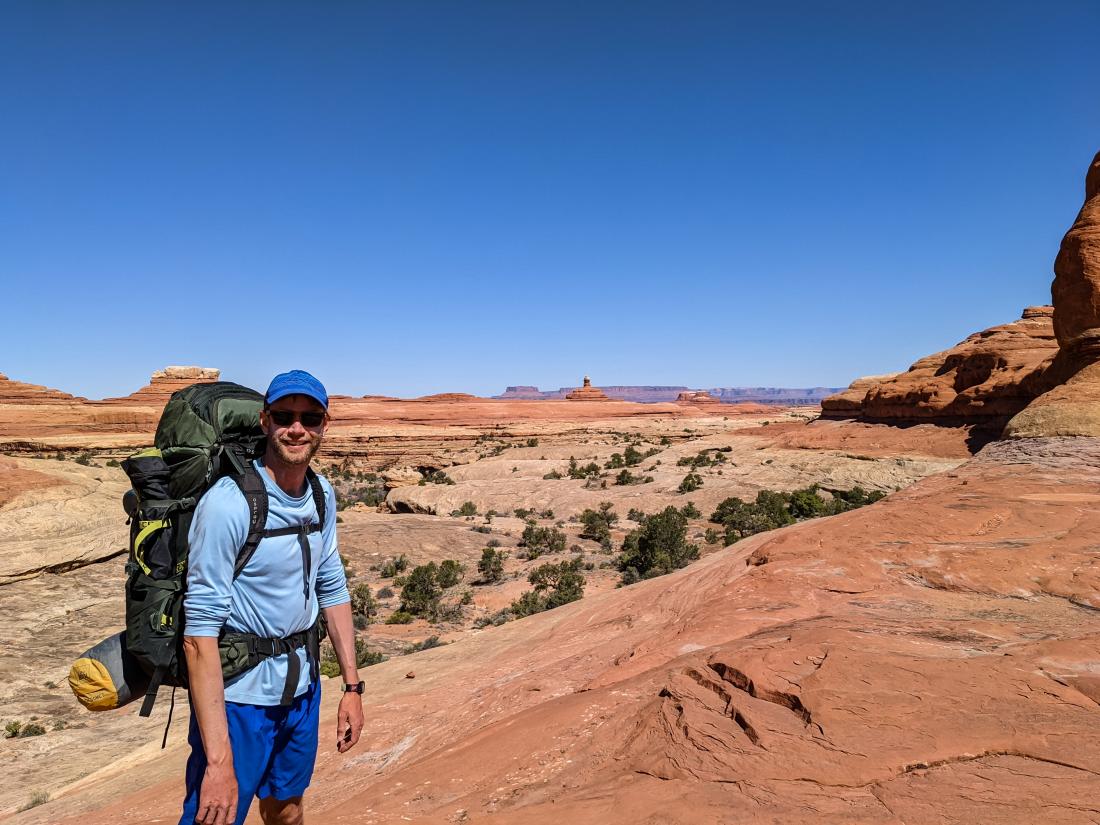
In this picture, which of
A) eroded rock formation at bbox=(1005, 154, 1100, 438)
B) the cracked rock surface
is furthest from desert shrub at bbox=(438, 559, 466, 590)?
eroded rock formation at bbox=(1005, 154, 1100, 438)

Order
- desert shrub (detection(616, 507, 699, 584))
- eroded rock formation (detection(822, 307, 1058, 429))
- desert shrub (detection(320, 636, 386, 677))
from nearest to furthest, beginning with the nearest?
desert shrub (detection(320, 636, 386, 677)) → desert shrub (detection(616, 507, 699, 584)) → eroded rock formation (detection(822, 307, 1058, 429))

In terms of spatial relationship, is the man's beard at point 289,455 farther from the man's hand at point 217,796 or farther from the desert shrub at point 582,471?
the desert shrub at point 582,471

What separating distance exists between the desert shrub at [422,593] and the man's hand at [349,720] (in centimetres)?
1058

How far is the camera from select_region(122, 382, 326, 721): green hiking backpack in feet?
7.66

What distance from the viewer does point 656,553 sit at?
1504cm

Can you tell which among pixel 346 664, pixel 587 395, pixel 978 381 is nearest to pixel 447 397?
pixel 587 395

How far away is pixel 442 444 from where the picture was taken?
2021 inches

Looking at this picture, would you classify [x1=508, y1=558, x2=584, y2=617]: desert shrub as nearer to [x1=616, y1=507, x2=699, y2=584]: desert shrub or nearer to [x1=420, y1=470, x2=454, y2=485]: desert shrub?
[x1=616, y1=507, x2=699, y2=584]: desert shrub

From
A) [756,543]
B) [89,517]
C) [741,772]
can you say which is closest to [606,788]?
[741,772]

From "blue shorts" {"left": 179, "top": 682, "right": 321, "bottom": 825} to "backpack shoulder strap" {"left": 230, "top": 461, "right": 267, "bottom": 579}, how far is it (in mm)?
562

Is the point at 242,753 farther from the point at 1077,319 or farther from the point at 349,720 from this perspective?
the point at 1077,319

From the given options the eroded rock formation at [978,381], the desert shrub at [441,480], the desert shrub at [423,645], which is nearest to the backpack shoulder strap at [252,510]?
the desert shrub at [423,645]

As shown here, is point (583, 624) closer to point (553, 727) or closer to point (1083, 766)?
point (553, 727)

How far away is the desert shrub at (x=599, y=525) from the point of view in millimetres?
18936
